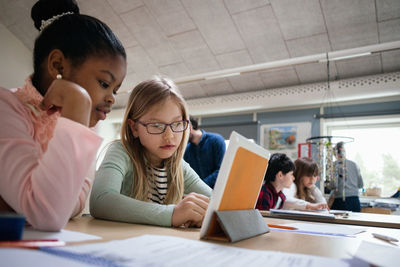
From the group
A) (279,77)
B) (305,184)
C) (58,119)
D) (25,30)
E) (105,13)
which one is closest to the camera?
(58,119)

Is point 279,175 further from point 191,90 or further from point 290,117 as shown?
point 191,90

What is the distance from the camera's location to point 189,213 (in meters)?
0.78

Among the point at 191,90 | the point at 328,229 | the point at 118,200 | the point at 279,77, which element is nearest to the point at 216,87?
the point at 191,90

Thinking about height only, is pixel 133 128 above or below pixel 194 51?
below

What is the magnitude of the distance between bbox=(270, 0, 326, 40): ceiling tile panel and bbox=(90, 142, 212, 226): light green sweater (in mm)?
3274

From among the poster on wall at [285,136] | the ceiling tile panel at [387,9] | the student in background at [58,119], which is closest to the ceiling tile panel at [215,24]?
the poster on wall at [285,136]

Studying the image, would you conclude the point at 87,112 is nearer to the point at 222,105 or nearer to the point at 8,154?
the point at 8,154

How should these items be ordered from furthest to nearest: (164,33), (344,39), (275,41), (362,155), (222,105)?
(222,105) → (362,155) → (164,33) → (275,41) → (344,39)

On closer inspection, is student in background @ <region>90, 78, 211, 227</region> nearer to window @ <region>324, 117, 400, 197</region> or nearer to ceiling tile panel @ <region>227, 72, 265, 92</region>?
ceiling tile panel @ <region>227, 72, 265, 92</region>

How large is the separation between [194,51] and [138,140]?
359cm

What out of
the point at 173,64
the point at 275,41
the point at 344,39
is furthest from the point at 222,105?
the point at 344,39

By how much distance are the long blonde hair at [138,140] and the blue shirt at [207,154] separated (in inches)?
56.0

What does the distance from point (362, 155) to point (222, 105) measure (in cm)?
237

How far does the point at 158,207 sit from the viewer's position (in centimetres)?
81
